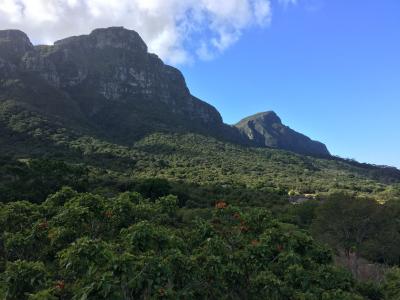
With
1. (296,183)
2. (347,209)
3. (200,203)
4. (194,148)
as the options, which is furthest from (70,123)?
(347,209)

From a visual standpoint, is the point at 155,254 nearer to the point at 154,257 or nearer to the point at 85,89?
the point at 154,257

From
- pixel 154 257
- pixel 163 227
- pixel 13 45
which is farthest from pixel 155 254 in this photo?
pixel 13 45

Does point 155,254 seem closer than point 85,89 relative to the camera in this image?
Yes

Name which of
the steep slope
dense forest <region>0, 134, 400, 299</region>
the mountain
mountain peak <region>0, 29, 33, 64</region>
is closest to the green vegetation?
dense forest <region>0, 134, 400, 299</region>

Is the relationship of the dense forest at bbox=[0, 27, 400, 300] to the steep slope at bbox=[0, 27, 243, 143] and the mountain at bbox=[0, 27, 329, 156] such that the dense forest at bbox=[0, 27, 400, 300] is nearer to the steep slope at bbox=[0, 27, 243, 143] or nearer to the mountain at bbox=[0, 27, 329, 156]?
the mountain at bbox=[0, 27, 329, 156]

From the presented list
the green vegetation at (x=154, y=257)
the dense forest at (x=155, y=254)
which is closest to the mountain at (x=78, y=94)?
the dense forest at (x=155, y=254)

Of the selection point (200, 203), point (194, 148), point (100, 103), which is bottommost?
point (200, 203)

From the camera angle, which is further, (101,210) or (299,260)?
(101,210)

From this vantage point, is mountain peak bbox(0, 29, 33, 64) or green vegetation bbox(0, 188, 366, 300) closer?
green vegetation bbox(0, 188, 366, 300)

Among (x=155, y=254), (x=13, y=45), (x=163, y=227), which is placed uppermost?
(x=13, y=45)

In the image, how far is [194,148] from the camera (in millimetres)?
137250

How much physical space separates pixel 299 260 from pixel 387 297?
7624mm

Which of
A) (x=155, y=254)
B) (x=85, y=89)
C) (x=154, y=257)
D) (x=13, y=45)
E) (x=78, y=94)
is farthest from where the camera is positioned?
(x=85, y=89)

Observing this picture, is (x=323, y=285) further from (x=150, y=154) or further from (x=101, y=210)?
(x=150, y=154)
